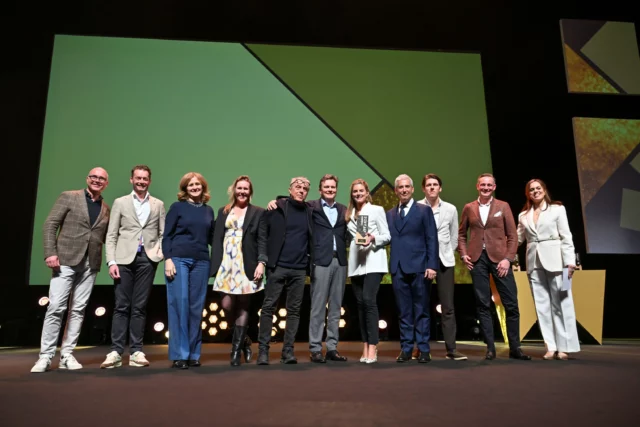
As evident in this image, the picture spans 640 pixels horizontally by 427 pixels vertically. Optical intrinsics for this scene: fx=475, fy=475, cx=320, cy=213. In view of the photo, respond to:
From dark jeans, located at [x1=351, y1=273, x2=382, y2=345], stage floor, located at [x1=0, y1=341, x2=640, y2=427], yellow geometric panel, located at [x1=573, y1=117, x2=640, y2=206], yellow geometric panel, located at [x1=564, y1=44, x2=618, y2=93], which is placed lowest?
stage floor, located at [x1=0, y1=341, x2=640, y2=427]

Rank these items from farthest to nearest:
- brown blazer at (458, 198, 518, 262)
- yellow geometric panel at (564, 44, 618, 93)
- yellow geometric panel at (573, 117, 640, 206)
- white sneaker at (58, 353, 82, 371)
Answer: yellow geometric panel at (564, 44, 618, 93) < yellow geometric panel at (573, 117, 640, 206) < brown blazer at (458, 198, 518, 262) < white sneaker at (58, 353, 82, 371)

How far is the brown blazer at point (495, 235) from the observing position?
3305 millimetres

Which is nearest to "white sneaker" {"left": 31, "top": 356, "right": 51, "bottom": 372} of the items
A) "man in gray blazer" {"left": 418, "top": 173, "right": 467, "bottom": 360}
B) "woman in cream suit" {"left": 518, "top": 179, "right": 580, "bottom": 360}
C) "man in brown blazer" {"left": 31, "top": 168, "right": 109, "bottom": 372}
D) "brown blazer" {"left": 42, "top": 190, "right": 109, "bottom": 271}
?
"man in brown blazer" {"left": 31, "top": 168, "right": 109, "bottom": 372}

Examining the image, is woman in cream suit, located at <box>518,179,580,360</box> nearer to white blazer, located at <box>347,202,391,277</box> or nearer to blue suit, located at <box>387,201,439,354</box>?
blue suit, located at <box>387,201,439,354</box>

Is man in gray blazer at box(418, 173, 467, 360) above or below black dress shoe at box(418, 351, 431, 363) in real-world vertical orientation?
above

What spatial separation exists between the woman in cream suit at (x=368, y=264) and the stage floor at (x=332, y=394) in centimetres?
20

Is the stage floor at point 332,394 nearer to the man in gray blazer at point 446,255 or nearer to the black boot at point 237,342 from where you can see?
the black boot at point 237,342

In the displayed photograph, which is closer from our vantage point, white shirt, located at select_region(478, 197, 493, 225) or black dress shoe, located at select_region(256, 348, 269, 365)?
black dress shoe, located at select_region(256, 348, 269, 365)

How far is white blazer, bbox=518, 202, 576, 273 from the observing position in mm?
3305

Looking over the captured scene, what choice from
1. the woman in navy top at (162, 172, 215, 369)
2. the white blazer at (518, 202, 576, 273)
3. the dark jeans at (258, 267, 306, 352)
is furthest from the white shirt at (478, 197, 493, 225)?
the woman in navy top at (162, 172, 215, 369)

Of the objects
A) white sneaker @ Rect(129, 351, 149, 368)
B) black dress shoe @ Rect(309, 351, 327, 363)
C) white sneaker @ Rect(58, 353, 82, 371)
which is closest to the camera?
white sneaker @ Rect(58, 353, 82, 371)

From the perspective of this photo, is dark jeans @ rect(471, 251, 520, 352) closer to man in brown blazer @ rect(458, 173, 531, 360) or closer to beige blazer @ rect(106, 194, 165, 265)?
man in brown blazer @ rect(458, 173, 531, 360)

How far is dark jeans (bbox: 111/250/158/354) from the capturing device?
9.71 feet

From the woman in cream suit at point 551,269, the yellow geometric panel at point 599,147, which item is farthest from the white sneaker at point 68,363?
the yellow geometric panel at point 599,147
